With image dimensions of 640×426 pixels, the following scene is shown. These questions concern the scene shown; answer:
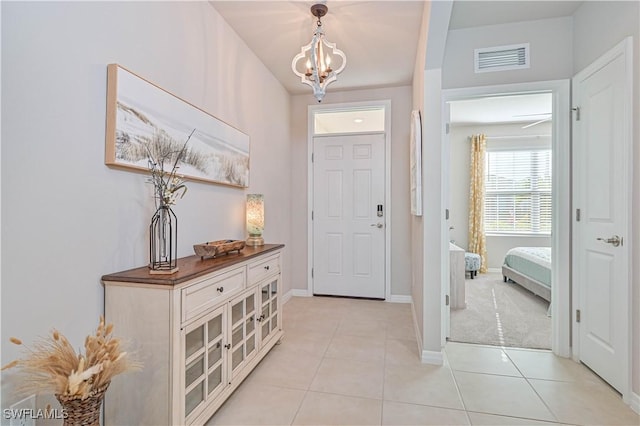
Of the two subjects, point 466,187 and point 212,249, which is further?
point 466,187

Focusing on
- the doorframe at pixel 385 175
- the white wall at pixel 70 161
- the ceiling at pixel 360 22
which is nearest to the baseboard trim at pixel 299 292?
the doorframe at pixel 385 175

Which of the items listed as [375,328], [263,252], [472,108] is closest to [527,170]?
[472,108]

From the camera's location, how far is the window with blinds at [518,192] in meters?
5.52

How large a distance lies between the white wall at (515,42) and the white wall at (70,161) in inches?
81.8

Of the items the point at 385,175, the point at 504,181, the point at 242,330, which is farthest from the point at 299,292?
the point at 504,181

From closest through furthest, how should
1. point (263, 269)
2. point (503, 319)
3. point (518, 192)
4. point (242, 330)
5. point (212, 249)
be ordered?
1. point (212, 249)
2. point (242, 330)
3. point (263, 269)
4. point (503, 319)
5. point (518, 192)

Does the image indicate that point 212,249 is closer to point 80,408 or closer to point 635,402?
point 80,408

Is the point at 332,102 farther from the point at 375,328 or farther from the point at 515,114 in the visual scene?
the point at 515,114

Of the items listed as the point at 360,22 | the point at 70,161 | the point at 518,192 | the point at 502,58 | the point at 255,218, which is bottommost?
the point at 255,218

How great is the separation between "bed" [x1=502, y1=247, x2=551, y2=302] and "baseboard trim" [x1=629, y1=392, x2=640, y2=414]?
2.03 m

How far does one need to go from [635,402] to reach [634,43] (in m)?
2.08

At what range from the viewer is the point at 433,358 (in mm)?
2309

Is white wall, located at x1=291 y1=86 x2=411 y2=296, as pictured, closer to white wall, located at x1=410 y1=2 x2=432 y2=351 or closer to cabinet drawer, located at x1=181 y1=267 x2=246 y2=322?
white wall, located at x1=410 y1=2 x2=432 y2=351

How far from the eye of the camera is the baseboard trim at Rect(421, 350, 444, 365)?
7.54 ft
